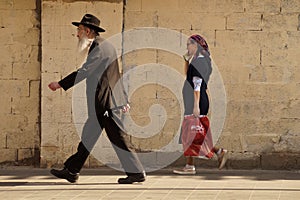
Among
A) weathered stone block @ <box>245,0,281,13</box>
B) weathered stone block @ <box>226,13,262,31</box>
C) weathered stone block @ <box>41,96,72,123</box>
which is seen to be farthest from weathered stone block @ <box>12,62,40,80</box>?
weathered stone block @ <box>245,0,281,13</box>

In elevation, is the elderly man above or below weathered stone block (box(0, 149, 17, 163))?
above

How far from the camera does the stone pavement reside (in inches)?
297

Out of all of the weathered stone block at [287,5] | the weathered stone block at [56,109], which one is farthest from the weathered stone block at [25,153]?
the weathered stone block at [287,5]

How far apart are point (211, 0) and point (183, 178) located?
2358mm

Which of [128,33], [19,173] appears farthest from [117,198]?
[128,33]

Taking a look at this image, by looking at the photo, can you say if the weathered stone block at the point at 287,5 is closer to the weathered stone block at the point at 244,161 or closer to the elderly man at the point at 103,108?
the weathered stone block at the point at 244,161

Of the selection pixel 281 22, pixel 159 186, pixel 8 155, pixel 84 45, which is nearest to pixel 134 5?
pixel 84 45

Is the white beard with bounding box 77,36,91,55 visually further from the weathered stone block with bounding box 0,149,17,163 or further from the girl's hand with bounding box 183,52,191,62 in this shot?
the weathered stone block with bounding box 0,149,17,163

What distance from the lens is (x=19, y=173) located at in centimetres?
945

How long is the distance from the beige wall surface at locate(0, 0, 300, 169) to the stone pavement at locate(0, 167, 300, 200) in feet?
1.42

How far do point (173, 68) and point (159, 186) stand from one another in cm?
211

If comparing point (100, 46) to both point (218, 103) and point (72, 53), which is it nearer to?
point (72, 53)

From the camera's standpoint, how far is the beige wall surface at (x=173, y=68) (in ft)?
32.0

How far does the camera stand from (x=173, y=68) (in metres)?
9.88
